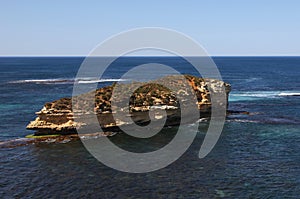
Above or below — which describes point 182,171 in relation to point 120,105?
below

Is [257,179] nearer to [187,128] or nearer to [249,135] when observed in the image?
[249,135]

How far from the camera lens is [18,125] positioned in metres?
64.0

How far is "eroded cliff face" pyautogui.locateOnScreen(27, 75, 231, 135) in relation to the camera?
54.7 m

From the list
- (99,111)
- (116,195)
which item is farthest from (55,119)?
(116,195)

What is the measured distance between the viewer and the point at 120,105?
189 feet

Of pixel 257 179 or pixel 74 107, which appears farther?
pixel 74 107

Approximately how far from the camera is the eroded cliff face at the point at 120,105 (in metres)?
54.7

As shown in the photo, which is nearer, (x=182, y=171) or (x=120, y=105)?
(x=182, y=171)

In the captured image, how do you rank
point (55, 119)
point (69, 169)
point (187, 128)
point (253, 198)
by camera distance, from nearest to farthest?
point (253, 198), point (69, 169), point (55, 119), point (187, 128)

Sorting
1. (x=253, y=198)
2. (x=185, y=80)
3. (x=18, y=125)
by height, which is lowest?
(x=253, y=198)

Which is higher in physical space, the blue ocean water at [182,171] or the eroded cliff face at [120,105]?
the eroded cliff face at [120,105]

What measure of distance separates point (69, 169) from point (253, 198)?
21.5 m

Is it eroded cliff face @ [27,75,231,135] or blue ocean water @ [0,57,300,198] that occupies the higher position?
eroded cliff face @ [27,75,231,135]

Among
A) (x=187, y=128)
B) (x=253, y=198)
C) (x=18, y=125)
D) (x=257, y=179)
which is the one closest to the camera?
(x=253, y=198)
